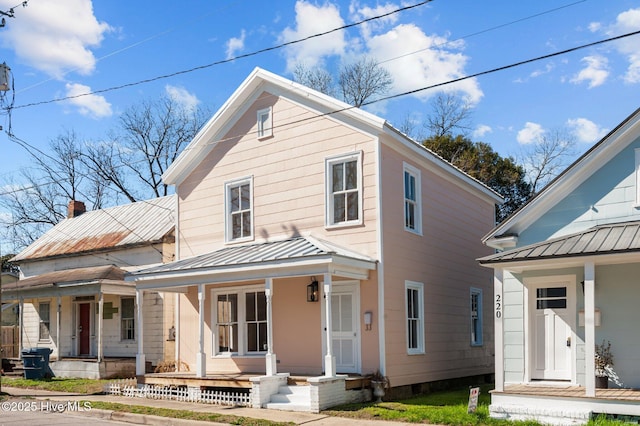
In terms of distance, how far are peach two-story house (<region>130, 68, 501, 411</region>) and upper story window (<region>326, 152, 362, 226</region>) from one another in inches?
1.4

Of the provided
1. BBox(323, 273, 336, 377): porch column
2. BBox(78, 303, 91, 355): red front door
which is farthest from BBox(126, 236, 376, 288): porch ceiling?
BBox(78, 303, 91, 355): red front door

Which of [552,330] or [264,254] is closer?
[552,330]

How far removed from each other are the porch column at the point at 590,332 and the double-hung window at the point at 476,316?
8.94 metres

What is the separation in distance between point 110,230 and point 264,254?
11.3 metres

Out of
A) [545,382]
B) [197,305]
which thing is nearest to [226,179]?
[197,305]

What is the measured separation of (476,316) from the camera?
2181 centimetres

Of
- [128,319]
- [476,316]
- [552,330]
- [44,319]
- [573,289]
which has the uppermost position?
[573,289]

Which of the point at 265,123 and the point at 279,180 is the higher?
the point at 265,123

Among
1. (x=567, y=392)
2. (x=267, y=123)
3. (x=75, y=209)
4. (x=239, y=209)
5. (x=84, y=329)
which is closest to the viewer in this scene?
(x=567, y=392)

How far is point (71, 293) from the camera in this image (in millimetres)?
22750

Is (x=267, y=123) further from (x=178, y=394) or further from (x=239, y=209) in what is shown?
(x=178, y=394)

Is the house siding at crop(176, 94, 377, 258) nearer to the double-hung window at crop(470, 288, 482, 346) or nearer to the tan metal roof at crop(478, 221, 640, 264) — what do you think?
the tan metal roof at crop(478, 221, 640, 264)

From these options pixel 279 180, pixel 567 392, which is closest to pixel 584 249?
pixel 567 392

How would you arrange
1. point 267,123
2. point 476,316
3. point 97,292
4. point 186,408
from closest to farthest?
point 186,408 < point 267,123 < point 476,316 < point 97,292
